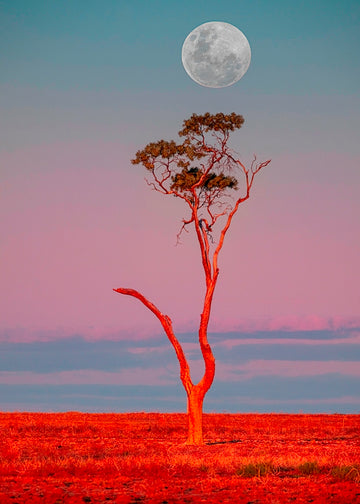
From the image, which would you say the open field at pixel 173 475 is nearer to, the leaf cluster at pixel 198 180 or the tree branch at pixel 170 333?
the tree branch at pixel 170 333

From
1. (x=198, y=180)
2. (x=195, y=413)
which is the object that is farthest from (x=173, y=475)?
(x=198, y=180)

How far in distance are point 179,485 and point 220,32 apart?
22.5 m

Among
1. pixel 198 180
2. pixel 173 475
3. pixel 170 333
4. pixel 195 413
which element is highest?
pixel 198 180

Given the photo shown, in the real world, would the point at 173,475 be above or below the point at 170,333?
below

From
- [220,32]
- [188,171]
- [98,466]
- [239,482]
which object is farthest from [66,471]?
[220,32]

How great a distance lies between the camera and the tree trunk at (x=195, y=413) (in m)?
28.9

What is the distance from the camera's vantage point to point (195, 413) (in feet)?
95.7

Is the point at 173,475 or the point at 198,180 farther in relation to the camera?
the point at 198,180

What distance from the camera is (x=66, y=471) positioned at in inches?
732

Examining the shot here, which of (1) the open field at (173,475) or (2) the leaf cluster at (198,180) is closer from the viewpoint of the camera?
(1) the open field at (173,475)

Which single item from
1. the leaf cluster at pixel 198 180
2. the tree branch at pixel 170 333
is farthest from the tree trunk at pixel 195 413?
the leaf cluster at pixel 198 180

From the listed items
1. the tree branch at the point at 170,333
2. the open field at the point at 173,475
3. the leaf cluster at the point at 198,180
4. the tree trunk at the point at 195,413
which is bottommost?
the open field at the point at 173,475

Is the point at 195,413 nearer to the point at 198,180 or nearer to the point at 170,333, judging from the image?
the point at 170,333

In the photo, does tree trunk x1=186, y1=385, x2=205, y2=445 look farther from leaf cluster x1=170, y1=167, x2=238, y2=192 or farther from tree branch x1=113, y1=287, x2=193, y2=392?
leaf cluster x1=170, y1=167, x2=238, y2=192
